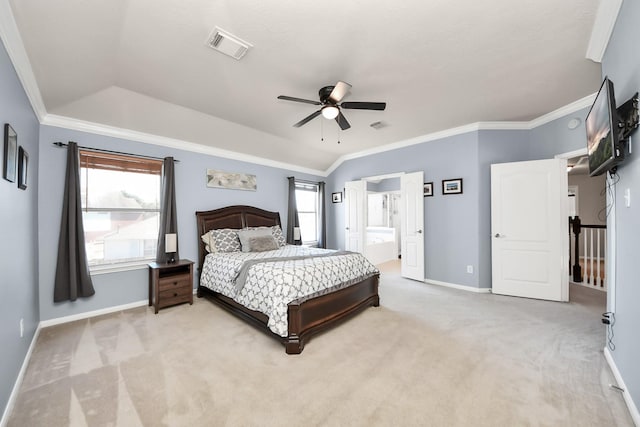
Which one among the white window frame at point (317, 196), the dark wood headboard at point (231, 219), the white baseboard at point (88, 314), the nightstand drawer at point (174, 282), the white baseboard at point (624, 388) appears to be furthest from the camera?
the white window frame at point (317, 196)

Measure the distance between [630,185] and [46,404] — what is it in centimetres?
416

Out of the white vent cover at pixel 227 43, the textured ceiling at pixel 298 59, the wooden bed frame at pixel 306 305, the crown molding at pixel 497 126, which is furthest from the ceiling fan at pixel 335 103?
the crown molding at pixel 497 126

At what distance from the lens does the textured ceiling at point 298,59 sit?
1.89 metres

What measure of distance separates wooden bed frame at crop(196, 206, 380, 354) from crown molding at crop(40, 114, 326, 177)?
1047mm

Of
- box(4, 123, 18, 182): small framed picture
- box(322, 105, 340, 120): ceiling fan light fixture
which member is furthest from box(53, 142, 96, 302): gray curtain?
box(322, 105, 340, 120): ceiling fan light fixture

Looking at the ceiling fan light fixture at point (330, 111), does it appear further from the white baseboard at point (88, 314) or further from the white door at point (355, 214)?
the white baseboard at point (88, 314)

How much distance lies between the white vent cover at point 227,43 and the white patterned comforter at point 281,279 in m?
2.10

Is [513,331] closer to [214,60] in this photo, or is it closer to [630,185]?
[630,185]

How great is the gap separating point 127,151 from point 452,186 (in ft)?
16.7

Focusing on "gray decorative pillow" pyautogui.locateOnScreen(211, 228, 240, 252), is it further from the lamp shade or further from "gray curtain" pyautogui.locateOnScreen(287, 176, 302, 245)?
"gray curtain" pyautogui.locateOnScreen(287, 176, 302, 245)

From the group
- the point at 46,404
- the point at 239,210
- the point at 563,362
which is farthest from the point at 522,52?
the point at 46,404

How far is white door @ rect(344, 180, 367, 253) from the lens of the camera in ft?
18.7

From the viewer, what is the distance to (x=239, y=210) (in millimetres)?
4715

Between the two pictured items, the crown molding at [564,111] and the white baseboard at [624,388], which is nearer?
the white baseboard at [624,388]
